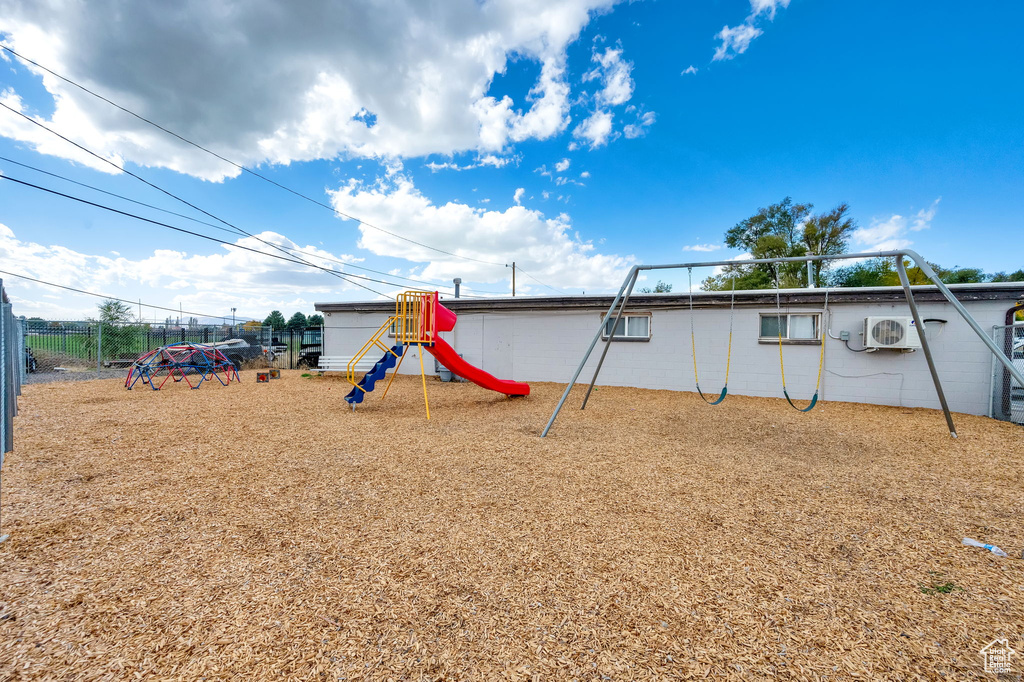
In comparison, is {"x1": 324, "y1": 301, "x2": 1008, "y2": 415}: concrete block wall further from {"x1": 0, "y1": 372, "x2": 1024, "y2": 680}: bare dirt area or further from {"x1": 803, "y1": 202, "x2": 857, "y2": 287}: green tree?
Answer: {"x1": 803, "y1": 202, "x2": 857, "y2": 287}: green tree

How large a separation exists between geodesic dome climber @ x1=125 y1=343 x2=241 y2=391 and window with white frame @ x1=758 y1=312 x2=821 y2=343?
14617 mm

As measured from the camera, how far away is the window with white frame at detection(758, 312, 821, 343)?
9.52 metres

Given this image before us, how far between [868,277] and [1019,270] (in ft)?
62.9

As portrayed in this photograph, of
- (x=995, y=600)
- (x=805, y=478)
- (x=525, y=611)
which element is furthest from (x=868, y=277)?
(x=525, y=611)

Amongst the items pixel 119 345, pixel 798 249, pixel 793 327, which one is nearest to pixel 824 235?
pixel 798 249

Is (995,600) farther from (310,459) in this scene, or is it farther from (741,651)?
(310,459)

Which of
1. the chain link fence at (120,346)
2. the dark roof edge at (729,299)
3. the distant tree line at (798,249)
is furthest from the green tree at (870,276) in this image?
the chain link fence at (120,346)

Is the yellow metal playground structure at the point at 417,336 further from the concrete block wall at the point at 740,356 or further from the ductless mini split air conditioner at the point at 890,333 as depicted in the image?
the ductless mini split air conditioner at the point at 890,333

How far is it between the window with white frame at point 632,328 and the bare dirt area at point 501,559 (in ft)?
18.3

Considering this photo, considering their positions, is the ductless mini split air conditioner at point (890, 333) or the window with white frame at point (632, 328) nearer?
the ductless mini split air conditioner at point (890, 333)

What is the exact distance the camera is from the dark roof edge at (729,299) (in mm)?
8039

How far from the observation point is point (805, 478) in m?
4.33
